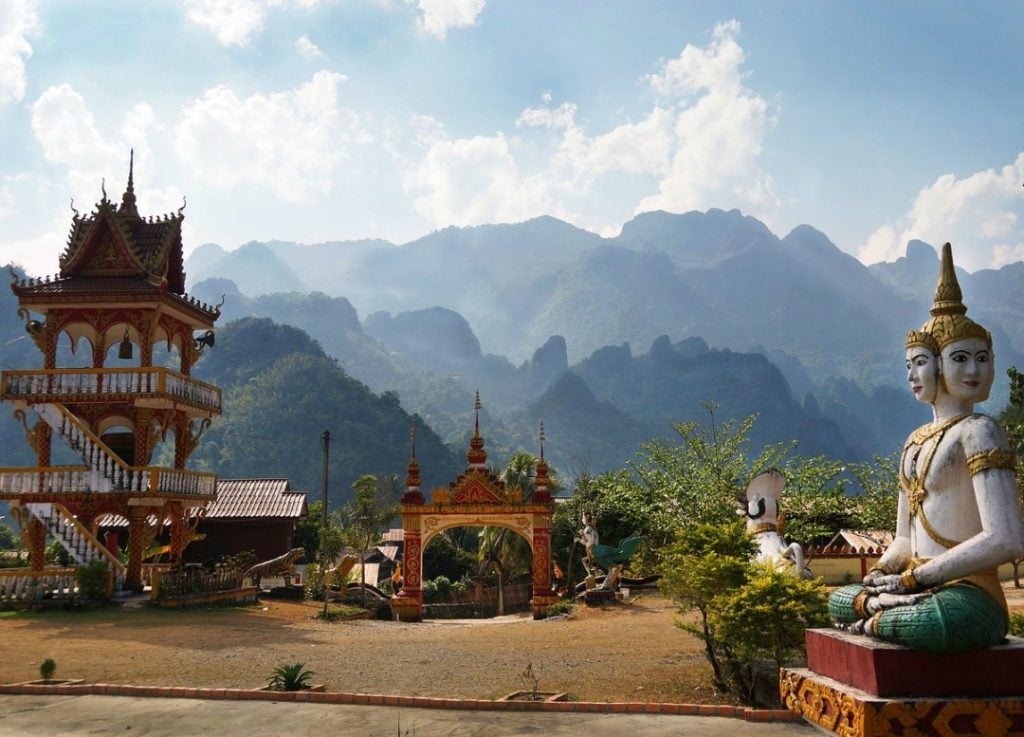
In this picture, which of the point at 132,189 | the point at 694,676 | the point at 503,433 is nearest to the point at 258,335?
the point at 503,433

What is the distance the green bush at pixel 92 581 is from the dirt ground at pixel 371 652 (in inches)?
30.1

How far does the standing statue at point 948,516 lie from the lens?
621 centimetres

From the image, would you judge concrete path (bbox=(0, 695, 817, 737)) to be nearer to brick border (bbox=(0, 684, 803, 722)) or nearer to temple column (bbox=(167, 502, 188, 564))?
brick border (bbox=(0, 684, 803, 722))

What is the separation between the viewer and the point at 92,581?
20.4 meters

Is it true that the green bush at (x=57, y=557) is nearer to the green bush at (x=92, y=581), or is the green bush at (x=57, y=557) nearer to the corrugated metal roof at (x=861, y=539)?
the green bush at (x=92, y=581)

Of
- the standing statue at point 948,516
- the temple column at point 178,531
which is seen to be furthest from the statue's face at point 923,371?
the temple column at point 178,531

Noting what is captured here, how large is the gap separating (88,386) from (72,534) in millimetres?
3621

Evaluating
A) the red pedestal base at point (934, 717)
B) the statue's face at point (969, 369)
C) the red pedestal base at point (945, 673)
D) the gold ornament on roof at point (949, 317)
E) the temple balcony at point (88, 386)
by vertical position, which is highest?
the temple balcony at point (88, 386)

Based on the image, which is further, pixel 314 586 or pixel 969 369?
pixel 314 586

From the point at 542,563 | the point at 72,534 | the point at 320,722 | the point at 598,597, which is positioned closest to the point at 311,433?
the point at 72,534

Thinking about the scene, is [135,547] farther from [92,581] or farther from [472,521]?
[472,521]

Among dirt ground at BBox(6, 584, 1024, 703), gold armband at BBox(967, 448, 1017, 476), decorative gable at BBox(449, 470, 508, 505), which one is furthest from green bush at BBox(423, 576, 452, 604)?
gold armband at BBox(967, 448, 1017, 476)

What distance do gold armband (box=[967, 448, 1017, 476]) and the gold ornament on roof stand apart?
0.92 meters

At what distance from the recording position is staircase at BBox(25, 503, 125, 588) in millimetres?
21797
